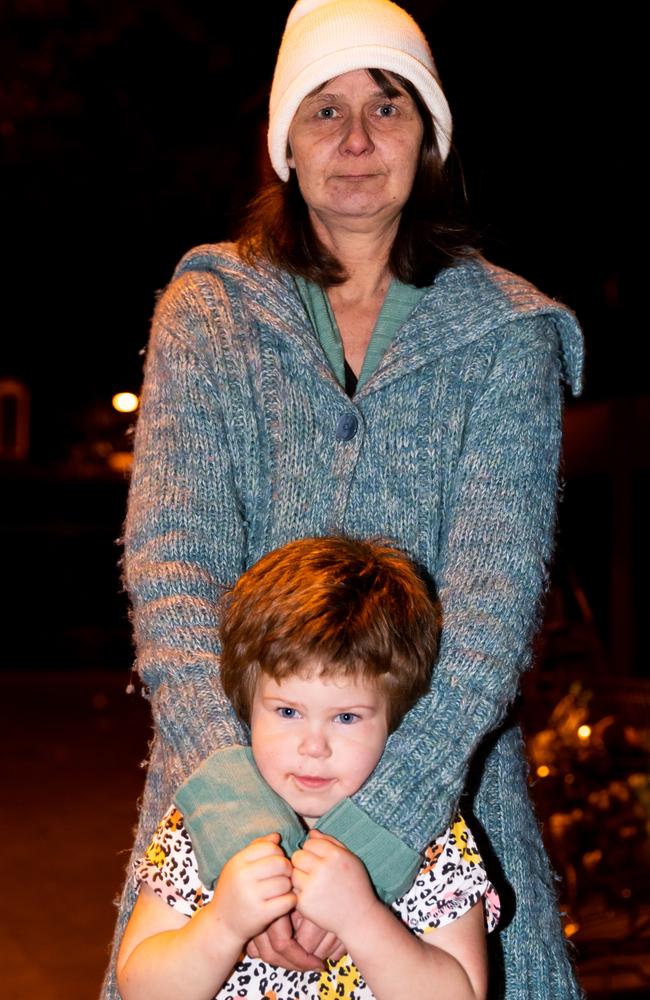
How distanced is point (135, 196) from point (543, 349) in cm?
760

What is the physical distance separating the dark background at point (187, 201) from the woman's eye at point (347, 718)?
0.75 meters

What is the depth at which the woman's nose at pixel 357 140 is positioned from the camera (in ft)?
6.05

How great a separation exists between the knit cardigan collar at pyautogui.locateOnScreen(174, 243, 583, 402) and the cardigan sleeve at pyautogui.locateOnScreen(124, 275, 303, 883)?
53mm

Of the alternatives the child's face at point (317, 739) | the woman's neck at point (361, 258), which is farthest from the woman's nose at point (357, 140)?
the child's face at point (317, 739)

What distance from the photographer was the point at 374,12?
1.92m

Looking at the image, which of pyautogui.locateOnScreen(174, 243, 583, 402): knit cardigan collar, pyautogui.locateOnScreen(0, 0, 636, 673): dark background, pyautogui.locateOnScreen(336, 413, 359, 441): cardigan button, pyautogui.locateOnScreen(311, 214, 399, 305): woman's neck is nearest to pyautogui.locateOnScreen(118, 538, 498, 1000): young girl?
pyautogui.locateOnScreen(336, 413, 359, 441): cardigan button

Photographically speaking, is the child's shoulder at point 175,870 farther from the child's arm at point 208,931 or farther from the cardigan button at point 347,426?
the cardigan button at point 347,426

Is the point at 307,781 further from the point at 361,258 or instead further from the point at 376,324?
the point at 361,258

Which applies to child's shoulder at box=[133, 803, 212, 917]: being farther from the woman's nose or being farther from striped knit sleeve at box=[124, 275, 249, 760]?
the woman's nose

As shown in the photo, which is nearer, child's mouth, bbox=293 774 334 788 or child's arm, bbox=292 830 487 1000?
child's arm, bbox=292 830 487 1000

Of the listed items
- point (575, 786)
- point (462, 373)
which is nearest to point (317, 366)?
point (462, 373)

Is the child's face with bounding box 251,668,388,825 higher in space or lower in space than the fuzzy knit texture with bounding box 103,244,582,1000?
lower

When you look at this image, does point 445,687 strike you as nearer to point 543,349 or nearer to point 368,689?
point 368,689

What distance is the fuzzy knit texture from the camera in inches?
66.2
